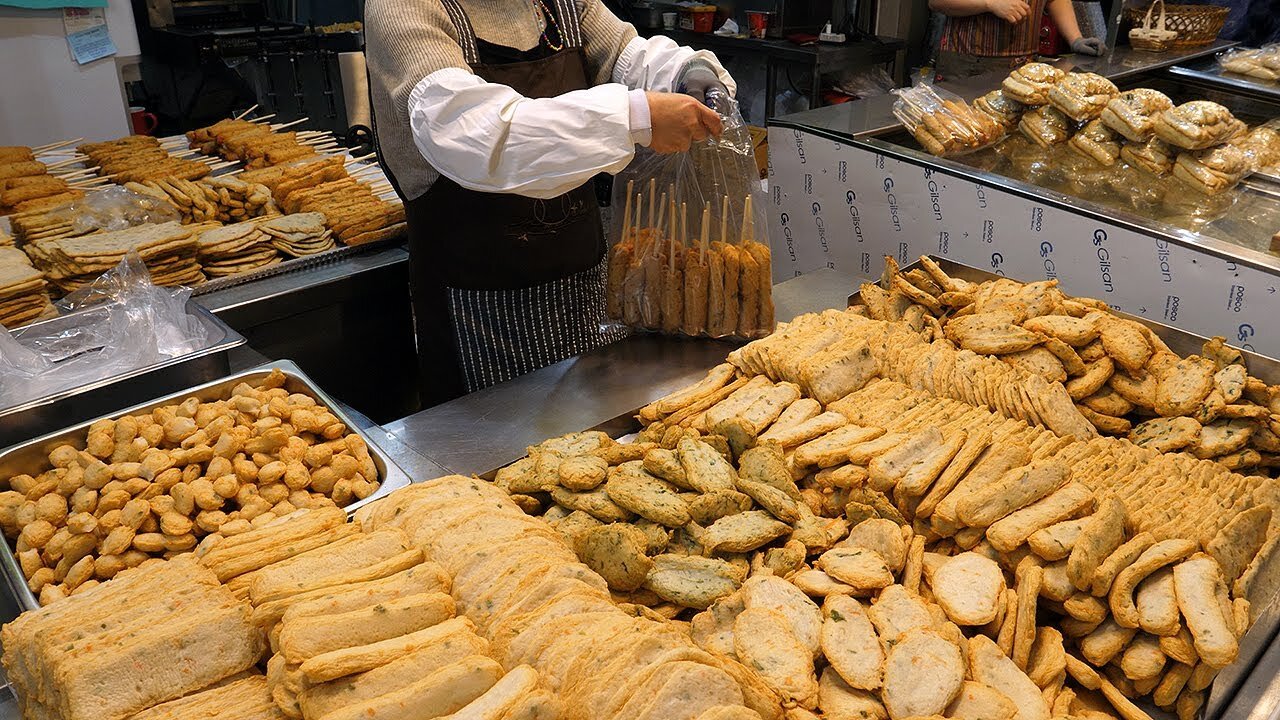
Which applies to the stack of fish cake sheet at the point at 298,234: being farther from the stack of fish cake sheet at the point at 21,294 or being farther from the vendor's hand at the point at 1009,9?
the vendor's hand at the point at 1009,9

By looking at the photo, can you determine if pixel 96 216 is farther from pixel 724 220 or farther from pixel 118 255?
pixel 724 220

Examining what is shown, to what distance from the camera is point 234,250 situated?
12.6 feet

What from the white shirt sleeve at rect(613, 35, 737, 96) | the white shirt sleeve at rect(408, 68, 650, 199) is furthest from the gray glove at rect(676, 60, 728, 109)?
the white shirt sleeve at rect(408, 68, 650, 199)

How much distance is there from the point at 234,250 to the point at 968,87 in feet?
Result: 12.2

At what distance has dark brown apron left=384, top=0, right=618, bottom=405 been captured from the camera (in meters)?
3.30

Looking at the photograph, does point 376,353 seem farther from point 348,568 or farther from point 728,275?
point 348,568

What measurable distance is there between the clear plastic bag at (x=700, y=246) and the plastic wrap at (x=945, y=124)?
4.23 feet

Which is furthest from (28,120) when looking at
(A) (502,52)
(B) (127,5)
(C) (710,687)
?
(C) (710,687)

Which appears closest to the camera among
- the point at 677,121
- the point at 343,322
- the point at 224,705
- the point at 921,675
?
the point at 224,705

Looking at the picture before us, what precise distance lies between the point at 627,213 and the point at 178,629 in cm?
201

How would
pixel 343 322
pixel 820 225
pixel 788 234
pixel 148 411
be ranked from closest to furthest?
pixel 148 411, pixel 343 322, pixel 820 225, pixel 788 234

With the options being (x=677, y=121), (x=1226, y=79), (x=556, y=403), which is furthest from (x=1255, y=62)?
(x=556, y=403)

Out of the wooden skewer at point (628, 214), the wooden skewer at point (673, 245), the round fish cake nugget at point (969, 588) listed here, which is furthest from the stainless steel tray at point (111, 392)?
the round fish cake nugget at point (969, 588)

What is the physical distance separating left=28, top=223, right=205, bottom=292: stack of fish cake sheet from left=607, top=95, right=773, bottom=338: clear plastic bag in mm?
1858
